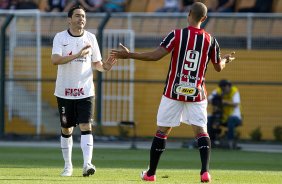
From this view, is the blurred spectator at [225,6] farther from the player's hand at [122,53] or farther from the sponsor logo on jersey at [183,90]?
the player's hand at [122,53]

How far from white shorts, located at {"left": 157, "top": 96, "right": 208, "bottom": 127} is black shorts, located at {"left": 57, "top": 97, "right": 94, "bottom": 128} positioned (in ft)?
4.65

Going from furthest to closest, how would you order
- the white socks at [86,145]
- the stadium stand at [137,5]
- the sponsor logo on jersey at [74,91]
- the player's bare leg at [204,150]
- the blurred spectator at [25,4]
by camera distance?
the blurred spectator at [25,4]
the stadium stand at [137,5]
the sponsor logo on jersey at [74,91]
the white socks at [86,145]
the player's bare leg at [204,150]

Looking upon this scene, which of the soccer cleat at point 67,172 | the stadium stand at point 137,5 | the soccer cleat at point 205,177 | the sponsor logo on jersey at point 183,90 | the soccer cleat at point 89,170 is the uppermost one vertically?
the stadium stand at point 137,5

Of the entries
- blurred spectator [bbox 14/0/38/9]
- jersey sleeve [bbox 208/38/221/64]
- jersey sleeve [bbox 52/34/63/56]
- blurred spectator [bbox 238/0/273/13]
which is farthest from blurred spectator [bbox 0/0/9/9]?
jersey sleeve [bbox 208/38/221/64]

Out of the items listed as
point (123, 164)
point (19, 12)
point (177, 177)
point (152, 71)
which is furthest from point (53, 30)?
point (177, 177)

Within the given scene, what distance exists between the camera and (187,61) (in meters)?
12.5

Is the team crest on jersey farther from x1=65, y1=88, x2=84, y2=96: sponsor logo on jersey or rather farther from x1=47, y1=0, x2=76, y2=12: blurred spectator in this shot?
x1=47, y1=0, x2=76, y2=12: blurred spectator

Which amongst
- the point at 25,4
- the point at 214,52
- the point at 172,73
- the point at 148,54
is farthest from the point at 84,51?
the point at 25,4

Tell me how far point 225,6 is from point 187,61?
45.4ft

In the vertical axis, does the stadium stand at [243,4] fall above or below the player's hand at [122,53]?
above

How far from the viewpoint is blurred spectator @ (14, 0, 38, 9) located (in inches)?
1094

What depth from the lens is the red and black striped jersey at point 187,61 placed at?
12.5 meters

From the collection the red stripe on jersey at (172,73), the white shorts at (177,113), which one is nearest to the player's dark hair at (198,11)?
the red stripe on jersey at (172,73)

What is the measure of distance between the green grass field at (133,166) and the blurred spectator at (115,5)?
6.89m
